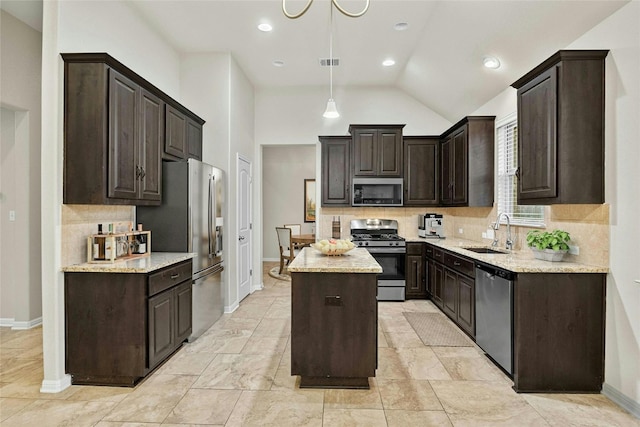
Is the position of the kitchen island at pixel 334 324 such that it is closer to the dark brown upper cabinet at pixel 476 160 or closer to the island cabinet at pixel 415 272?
the dark brown upper cabinet at pixel 476 160

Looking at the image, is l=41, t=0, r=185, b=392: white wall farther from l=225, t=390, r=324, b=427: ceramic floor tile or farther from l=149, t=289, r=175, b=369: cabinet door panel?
l=225, t=390, r=324, b=427: ceramic floor tile

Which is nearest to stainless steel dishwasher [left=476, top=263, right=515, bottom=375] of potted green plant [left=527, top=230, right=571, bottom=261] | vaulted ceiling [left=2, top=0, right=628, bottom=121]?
potted green plant [left=527, top=230, right=571, bottom=261]

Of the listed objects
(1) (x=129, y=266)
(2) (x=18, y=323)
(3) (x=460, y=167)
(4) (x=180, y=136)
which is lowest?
(2) (x=18, y=323)

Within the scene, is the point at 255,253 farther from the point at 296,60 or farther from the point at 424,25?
the point at 424,25

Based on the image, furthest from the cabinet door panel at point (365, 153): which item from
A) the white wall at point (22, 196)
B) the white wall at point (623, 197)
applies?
the white wall at point (22, 196)

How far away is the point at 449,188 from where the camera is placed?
5.36m

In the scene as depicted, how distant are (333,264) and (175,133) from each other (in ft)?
7.78

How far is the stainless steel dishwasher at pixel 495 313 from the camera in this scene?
2873 millimetres

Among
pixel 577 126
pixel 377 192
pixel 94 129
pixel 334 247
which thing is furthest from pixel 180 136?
pixel 577 126

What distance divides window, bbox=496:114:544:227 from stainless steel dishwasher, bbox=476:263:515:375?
1045mm

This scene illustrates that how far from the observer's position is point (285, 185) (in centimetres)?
952

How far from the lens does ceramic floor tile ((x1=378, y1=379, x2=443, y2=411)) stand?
8.30 feet

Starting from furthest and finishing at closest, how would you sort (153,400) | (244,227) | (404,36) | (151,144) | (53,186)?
(244,227)
(404,36)
(151,144)
(53,186)
(153,400)

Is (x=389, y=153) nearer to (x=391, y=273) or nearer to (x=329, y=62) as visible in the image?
(x=329, y=62)
